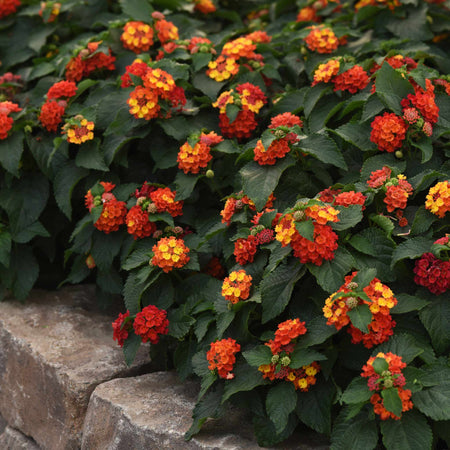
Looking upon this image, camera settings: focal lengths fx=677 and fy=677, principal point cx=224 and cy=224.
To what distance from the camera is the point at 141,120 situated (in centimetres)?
272

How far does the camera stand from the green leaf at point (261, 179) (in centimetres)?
222

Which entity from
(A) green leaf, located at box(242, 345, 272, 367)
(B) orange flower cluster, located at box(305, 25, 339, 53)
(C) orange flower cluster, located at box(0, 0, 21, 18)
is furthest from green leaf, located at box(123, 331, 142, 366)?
(C) orange flower cluster, located at box(0, 0, 21, 18)

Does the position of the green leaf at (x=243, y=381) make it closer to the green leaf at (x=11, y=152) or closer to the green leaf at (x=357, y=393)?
the green leaf at (x=357, y=393)

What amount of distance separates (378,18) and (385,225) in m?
1.59

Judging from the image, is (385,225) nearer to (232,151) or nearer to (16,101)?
(232,151)

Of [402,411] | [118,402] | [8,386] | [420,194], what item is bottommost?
[8,386]

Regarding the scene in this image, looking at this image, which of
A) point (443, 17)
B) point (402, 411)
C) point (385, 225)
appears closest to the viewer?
point (402, 411)

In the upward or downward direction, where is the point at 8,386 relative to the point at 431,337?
downward

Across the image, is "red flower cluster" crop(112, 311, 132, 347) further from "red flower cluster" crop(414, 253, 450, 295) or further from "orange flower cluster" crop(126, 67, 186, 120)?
"red flower cluster" crop(414, 253, 450, 295)

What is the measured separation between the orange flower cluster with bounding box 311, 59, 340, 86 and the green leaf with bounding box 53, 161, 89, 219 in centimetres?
102

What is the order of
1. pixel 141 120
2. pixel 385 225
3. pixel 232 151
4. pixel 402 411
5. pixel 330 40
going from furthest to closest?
pixel 330 40 → pixel 141 120 → pixel 232 151 → pixel 385 225 → pixel 402 411

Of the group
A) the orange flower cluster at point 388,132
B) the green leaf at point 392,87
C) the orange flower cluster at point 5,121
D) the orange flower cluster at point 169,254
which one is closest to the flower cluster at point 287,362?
the orange flower cluster at point 169,254

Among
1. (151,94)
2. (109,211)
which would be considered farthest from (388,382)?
(151,94)

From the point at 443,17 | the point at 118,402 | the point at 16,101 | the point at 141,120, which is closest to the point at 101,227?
the point at 141,120
